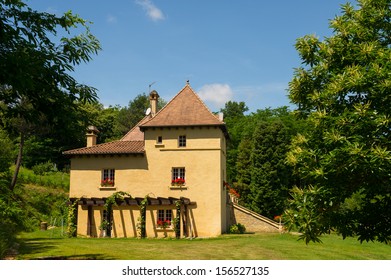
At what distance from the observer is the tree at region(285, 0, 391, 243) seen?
1034cm

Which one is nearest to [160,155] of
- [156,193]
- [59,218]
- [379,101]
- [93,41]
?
[156,193]

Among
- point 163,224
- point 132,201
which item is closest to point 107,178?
point 132,201

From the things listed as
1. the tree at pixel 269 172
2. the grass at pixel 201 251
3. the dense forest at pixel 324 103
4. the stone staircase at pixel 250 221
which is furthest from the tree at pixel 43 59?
the tree at pixel 269 172

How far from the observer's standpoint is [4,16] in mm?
11320

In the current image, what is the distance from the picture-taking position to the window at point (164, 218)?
2986 centimetres

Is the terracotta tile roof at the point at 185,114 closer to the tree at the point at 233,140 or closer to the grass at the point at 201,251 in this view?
the grass at the point at 201,251

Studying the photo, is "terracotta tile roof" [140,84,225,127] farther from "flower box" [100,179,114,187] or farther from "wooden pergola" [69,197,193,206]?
"wooden pergola" [69,197,193,206]

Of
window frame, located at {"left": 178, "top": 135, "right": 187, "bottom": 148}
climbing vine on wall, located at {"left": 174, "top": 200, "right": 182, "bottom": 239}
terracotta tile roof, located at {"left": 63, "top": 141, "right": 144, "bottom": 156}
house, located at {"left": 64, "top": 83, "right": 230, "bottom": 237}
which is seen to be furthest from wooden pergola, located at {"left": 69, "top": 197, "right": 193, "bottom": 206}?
window frame, located at {"left": 178, "top": 135, "right": 187, "bottom": 148}

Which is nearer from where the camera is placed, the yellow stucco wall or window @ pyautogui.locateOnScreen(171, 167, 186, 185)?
the yellow stucco wall

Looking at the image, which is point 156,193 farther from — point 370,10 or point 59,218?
point 370,10

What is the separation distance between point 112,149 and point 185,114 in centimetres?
596

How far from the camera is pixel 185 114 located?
3131 centimetres

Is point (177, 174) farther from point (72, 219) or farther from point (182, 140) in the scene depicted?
point (72, 219)

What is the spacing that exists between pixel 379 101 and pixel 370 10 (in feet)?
10.7
